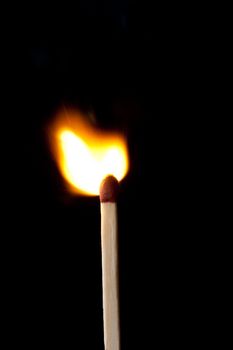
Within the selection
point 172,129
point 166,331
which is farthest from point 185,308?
point 172,129

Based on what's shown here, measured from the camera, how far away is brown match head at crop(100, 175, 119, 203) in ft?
1.08

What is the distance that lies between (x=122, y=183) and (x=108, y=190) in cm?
50

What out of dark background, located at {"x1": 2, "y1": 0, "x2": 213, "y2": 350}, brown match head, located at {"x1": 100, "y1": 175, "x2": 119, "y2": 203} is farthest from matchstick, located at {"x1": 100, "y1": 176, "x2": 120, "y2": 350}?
dark background, located at {"x1": 2, "y1": 0, "x2": 213, "y2": 350}

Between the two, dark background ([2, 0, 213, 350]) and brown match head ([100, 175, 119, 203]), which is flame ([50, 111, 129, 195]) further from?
dark background ([2, 0, 213, 350])

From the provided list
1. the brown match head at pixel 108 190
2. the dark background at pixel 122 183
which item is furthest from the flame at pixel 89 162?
the dark background at pixel 122 183

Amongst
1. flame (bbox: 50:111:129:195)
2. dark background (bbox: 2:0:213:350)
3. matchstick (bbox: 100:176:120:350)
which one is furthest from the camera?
dark background (bbox: 2:0:213:350)

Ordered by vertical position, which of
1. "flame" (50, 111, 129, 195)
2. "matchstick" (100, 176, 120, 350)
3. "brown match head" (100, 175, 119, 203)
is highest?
"flame" (50, 111, 129, 195)

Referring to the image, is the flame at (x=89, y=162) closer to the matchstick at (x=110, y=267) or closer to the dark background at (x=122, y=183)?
the matchstick at (x=110, y=267)

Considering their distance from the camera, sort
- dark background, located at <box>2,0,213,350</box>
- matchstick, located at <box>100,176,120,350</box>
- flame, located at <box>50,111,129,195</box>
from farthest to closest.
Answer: dark background, located at <box>2,0,213,350</box>, flame, located at <box>50,111,129,195</box>, matchstick, located at <box>100,176,120,350</box>

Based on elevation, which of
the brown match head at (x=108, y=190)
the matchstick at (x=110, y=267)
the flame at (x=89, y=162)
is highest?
the flame at (x=89, y=162)

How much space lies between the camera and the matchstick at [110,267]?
12.6 inches

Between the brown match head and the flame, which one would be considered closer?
the brown match head

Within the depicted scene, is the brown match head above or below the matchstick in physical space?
above

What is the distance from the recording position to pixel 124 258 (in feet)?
2.71
